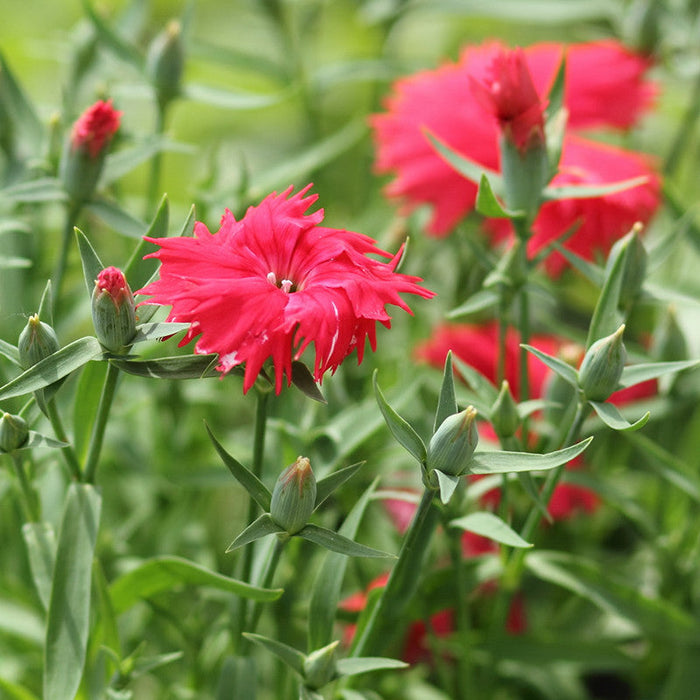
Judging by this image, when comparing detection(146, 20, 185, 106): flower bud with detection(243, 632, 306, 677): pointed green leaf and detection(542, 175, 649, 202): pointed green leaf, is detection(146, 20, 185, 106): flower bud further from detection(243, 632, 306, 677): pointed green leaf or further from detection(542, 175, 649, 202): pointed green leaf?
detection(243, 632, 306, 677): pointed green leaf

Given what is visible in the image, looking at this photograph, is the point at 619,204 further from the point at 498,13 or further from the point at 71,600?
the point at 71,600

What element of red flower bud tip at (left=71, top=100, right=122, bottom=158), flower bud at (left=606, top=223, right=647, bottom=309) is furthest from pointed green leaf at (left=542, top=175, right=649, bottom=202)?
red flower bud tip at (left=71, top=100, right=122, bottom=158)

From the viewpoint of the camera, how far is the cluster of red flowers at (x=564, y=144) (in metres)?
0.71

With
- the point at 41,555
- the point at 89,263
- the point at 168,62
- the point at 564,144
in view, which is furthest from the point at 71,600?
the point at 564,144

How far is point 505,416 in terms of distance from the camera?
489 mm

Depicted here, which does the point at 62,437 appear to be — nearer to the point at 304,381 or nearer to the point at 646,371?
the point at 304,381

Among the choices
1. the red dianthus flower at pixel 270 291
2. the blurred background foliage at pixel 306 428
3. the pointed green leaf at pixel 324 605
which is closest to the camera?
the red dianthus flower at pixel 270 291

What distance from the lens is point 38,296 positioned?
28.1 inches

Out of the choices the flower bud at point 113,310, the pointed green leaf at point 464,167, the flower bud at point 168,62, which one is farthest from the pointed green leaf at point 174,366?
the flower bud at point 168,62

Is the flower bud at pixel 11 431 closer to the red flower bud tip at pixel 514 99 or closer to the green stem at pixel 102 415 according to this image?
the green stem at pixel 102 415

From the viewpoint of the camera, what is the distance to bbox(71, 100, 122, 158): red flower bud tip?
0.53m

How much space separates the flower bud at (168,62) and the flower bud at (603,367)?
39 cm

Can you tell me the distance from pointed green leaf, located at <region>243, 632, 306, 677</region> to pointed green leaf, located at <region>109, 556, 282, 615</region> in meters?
0.02

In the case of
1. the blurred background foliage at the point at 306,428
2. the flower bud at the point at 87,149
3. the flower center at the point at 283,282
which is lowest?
the blurred background foliage at the point at 306,428
